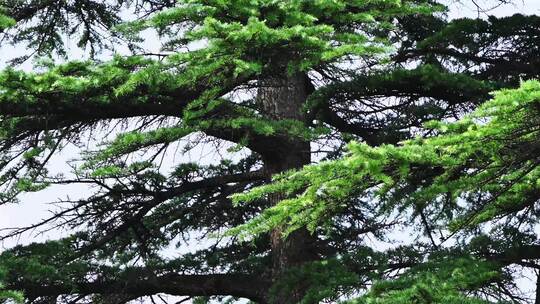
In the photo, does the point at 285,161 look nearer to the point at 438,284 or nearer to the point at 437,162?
the point at 438,284

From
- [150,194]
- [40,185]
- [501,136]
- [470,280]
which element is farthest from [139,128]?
[501,136]

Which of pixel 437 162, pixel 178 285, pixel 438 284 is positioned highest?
pixel 178 285

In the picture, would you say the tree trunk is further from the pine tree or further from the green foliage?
the green foliage

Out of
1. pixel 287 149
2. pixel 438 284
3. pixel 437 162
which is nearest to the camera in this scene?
pixel 437 162

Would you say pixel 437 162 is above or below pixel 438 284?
above

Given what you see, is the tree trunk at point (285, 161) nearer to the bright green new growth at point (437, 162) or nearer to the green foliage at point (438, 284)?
the green foliage at point (438, 284)

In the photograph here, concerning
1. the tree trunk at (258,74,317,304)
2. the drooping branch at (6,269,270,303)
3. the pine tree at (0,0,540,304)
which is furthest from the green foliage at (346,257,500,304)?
the drooping branch at (6,269,270,303)

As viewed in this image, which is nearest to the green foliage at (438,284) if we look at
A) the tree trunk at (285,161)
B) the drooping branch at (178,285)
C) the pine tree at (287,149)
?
the pine tree at (287,149)

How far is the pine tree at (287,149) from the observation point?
5.94m

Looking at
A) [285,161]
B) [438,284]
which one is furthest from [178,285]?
[438,284]

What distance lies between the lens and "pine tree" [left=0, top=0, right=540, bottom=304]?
5.94 metres

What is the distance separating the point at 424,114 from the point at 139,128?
3066mm

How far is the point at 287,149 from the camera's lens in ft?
31.7

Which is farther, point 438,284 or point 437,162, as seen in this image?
point 438,284
